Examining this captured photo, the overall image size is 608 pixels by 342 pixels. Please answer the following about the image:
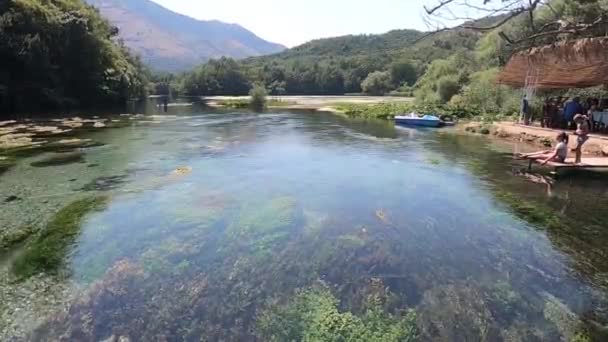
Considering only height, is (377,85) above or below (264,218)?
above

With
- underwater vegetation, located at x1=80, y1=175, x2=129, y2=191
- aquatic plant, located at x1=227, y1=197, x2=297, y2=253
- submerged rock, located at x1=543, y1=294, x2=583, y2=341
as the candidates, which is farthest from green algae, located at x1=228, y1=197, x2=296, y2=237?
submerged rock, located at x1=543, y1=294, x2=583, y2=341

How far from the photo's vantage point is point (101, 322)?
706 centimetres

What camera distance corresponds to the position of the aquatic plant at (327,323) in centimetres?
675

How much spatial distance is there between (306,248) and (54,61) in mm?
51700

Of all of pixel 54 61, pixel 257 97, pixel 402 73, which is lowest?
pixel 257 97

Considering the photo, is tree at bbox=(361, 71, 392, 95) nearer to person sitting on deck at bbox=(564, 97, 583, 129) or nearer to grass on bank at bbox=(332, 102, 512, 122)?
grass on bank at bbox=(332, 102, 512, 122)

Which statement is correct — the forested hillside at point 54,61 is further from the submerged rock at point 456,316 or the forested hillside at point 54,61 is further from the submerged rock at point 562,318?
the submerged rock at point 562,318

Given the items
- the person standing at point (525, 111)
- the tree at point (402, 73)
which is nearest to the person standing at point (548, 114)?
the person standing at point (525, 111)

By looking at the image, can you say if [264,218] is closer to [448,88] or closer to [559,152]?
[559,152]

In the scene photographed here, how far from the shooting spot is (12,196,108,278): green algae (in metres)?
8.95

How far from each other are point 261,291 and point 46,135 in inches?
1032

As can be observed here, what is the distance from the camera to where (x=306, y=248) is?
405 inches

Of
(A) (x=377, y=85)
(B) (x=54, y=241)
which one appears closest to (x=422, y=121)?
(B) (x=54, y=241)

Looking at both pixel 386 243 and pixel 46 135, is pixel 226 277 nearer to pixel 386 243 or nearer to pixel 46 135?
pixel 386 243
